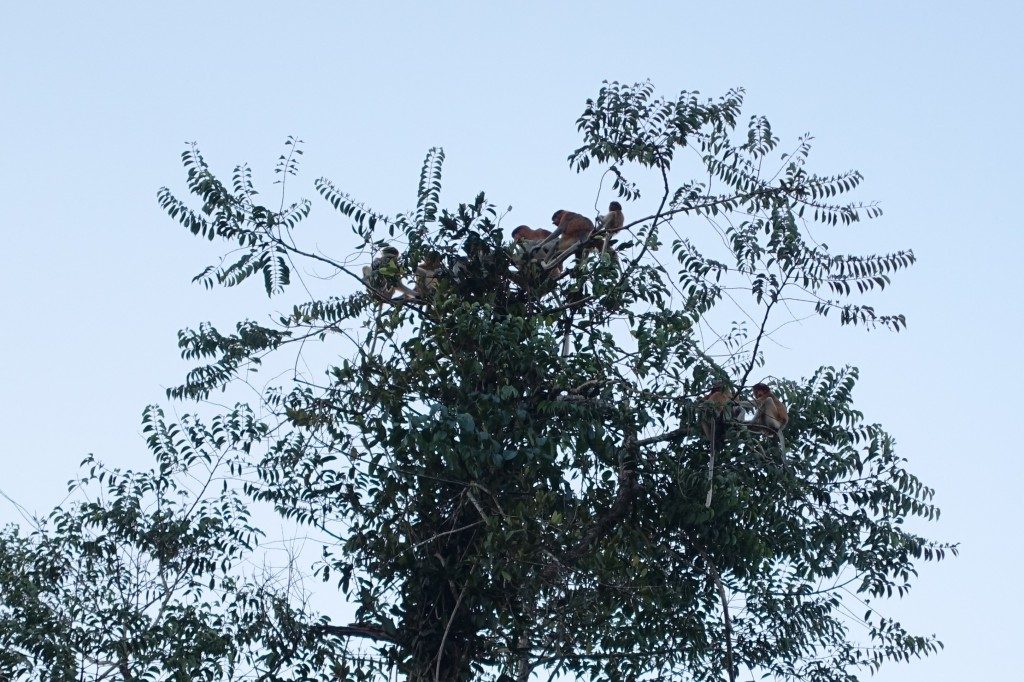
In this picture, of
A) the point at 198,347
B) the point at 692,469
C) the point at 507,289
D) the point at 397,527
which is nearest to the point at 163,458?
the point at 198,347

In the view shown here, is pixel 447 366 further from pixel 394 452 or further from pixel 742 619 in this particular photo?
pixel 742 619

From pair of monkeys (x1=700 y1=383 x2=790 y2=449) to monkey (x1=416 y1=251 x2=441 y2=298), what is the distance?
7.45 feet

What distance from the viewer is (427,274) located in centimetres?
1102

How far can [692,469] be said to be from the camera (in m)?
10.1

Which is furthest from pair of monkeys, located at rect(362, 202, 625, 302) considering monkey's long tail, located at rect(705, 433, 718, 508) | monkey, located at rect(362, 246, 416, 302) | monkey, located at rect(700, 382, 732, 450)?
monkey's long tail, located at rect(705, 433, 718, 508)

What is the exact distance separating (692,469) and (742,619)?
122cm

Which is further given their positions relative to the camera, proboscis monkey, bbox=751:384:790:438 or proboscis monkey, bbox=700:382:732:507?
proboscis monkey, bbox=751:384:790:438

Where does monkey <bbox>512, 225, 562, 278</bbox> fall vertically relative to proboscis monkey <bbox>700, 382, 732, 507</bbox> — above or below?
above

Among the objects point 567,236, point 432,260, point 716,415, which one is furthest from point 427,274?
point 716,415

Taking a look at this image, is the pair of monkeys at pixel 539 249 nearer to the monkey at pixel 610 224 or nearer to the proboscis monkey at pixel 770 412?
the monkey at pixel 610 224

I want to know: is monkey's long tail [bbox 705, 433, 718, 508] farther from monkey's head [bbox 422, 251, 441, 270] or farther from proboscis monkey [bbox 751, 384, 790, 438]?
monkey's head [bbox 422, 251, 441, 270]

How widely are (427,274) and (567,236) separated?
5.72 ft

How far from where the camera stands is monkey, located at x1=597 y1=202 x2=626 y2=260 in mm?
11223

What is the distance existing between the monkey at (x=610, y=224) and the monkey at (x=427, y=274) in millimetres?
1313
